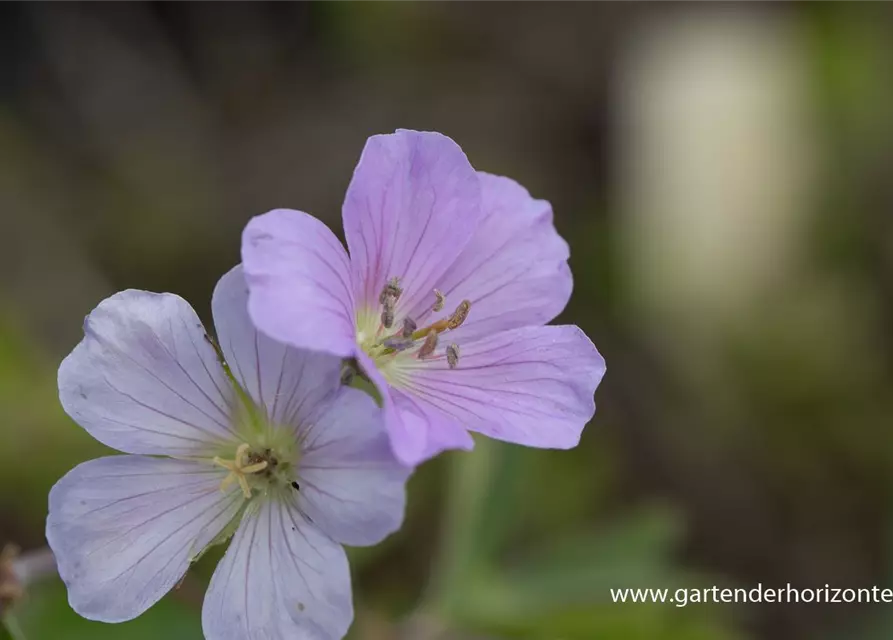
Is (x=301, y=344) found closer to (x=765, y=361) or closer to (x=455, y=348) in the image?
(x=455, y=348)

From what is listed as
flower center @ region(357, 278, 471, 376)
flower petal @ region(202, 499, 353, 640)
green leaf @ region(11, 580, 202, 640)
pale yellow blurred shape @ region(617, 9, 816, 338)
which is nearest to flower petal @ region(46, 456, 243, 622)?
flower petal @ region(202, 499, 353, 640)

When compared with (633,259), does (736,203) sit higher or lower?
higher

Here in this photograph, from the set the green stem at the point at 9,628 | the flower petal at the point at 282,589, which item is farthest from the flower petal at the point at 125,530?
the green stem at the point at 9,628

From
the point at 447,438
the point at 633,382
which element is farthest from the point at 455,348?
the point at 633,382

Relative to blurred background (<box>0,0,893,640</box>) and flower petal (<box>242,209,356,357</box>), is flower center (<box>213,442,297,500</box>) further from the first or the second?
blurred background (<box>0,0,893,640</box>)

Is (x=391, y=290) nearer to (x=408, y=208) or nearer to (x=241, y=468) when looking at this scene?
(x=408, y=208)

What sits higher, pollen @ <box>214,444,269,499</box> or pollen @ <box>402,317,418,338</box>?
pollen @ <box>402,317,418,338</box>

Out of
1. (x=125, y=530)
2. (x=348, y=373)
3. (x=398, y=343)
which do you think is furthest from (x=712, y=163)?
(x=125, y=530)
